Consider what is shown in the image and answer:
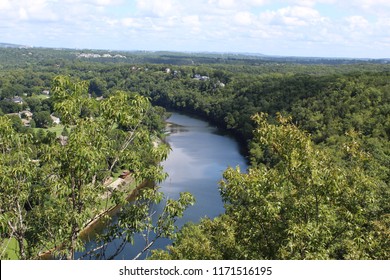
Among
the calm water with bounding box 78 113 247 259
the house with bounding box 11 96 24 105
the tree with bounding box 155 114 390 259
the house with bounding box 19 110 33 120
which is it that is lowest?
the calm water with bounding box 78 113 247 259

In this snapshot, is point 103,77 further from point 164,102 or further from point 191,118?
point 191,118

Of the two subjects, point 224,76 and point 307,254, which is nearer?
point 307,254

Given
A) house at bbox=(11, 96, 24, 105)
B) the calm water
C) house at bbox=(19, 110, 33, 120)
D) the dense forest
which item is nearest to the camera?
the dense forest

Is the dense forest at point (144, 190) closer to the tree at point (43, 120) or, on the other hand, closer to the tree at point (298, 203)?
the tree at point (298, 203)

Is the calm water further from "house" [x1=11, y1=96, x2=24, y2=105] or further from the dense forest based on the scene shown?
"house" [x1=11, y1=96, x2=24, y2=105]

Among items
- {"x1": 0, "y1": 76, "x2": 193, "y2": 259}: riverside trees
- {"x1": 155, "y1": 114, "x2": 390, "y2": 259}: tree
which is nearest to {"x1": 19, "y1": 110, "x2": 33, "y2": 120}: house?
{"x1": 0, "y1": 76, "x2": 193, "y2": 259}: riverside trees

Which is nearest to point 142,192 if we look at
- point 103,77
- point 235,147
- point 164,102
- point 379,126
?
point 379,126
